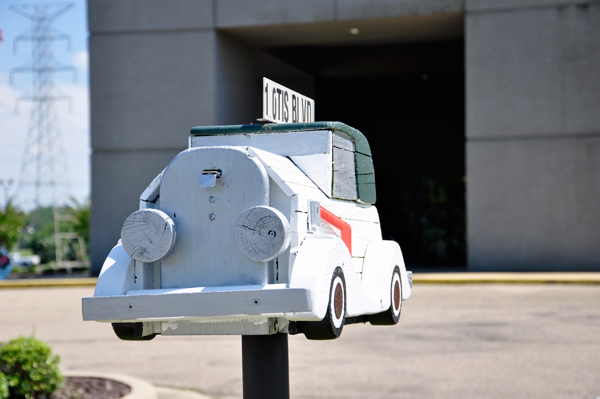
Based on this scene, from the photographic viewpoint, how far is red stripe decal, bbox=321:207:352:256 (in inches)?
86.5

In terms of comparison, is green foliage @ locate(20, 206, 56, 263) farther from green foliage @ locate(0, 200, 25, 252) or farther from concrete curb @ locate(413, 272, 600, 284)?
concrete curb @ locate(413, 272, 600, 284)

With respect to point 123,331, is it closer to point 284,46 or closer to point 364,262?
point 364,262

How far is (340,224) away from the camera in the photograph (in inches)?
89.6

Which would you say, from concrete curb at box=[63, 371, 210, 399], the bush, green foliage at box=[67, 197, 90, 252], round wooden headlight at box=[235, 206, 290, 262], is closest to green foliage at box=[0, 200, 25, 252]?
green foliage at box=[67, 197, 90, 252]

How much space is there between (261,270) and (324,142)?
0.50 meters

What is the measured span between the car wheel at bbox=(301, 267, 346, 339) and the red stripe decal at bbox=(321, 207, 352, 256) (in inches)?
6.9

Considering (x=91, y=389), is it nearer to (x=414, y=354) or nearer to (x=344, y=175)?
(x=414, y=354)

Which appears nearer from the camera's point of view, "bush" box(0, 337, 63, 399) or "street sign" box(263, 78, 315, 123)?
"street sign" box(263, 78, 315, 123)

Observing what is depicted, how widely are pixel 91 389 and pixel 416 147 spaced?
932 inches

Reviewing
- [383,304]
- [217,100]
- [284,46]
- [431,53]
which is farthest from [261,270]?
[431,53]

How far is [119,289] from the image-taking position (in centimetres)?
204

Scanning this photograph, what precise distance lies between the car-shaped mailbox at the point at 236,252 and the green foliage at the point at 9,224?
2945 centimetres

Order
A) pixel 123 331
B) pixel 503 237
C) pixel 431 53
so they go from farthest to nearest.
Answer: pixel 431 53, pixel 503 237, pixel 123 331

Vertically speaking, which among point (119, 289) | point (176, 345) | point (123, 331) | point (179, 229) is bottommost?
point (176, 345)
